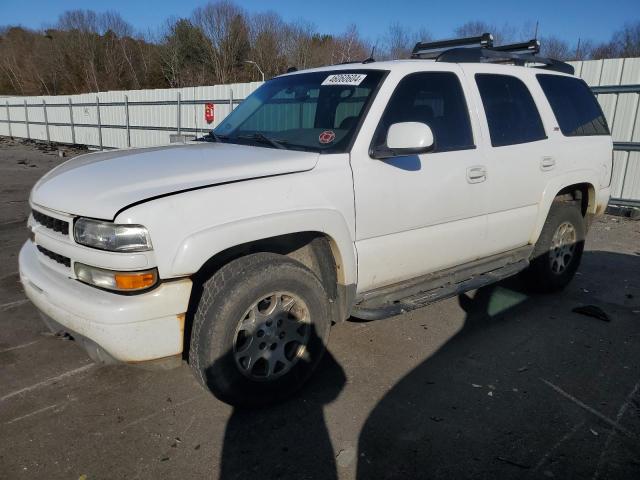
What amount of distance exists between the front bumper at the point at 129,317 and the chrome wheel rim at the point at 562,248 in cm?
364

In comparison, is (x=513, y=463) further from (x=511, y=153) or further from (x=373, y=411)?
(x=511, y=153)

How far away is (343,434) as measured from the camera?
2713 mm

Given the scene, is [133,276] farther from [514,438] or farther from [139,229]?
[514,438]

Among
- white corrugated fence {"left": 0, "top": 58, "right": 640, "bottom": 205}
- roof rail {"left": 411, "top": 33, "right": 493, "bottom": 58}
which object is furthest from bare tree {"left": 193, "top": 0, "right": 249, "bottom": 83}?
roof rail {"left": 411, "top": 33, "right": 493, "bottom": 58}

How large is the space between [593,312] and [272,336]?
124 inches

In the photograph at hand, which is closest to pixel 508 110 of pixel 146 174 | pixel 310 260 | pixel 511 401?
pixel 310 260

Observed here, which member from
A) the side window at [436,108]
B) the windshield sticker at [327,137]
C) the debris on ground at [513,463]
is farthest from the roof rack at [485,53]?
the debris on ground at [513,463]

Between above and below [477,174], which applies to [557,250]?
below

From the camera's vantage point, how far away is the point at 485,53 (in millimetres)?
4148

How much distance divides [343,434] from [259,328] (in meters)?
0.74

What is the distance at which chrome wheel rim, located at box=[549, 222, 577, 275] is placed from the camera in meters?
4.71

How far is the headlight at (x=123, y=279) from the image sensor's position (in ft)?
7.66

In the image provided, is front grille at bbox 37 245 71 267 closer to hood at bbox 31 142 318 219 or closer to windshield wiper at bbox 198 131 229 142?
hood at bbox 31 142 318 219

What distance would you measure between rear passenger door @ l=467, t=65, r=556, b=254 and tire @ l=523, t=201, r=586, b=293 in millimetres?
321
